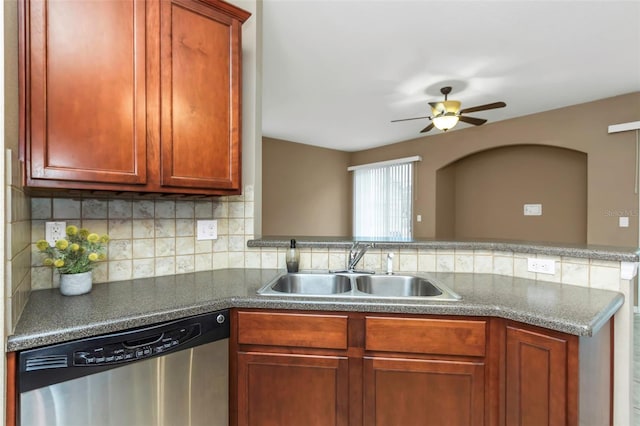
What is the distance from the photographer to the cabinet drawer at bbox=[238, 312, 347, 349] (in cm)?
130

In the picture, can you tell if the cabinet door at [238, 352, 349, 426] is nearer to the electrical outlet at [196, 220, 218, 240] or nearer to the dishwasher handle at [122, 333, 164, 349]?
the dishwasher handle at [122, 333, 164, 349]

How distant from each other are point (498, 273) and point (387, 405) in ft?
3.16

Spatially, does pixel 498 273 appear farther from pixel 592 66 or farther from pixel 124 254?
pixel 592 66

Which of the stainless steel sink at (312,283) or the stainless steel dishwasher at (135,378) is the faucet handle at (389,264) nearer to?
the stainless steel sink at (312,283)

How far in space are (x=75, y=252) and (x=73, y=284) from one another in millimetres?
141

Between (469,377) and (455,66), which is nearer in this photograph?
(469,377)

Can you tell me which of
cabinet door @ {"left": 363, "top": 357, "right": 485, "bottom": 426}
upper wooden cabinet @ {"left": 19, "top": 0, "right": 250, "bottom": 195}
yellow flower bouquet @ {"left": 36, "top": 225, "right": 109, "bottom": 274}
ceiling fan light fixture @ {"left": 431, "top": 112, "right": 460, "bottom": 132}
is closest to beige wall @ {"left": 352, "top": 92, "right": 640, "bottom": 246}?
ceiling fan light fixture @ {"left": 431, "top": 112, "right": 460, "bottom": 132}

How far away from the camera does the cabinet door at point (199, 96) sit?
A: 144 cm

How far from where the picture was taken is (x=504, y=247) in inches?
68.6

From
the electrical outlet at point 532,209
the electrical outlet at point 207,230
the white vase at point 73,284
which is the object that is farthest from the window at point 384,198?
the white vase at point 73,284

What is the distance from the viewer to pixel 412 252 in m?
1.87

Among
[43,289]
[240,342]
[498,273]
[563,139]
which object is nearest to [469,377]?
[498,273]

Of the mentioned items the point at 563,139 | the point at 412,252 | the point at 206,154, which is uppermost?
the point at 563,139

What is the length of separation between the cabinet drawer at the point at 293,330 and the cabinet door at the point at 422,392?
17cm
